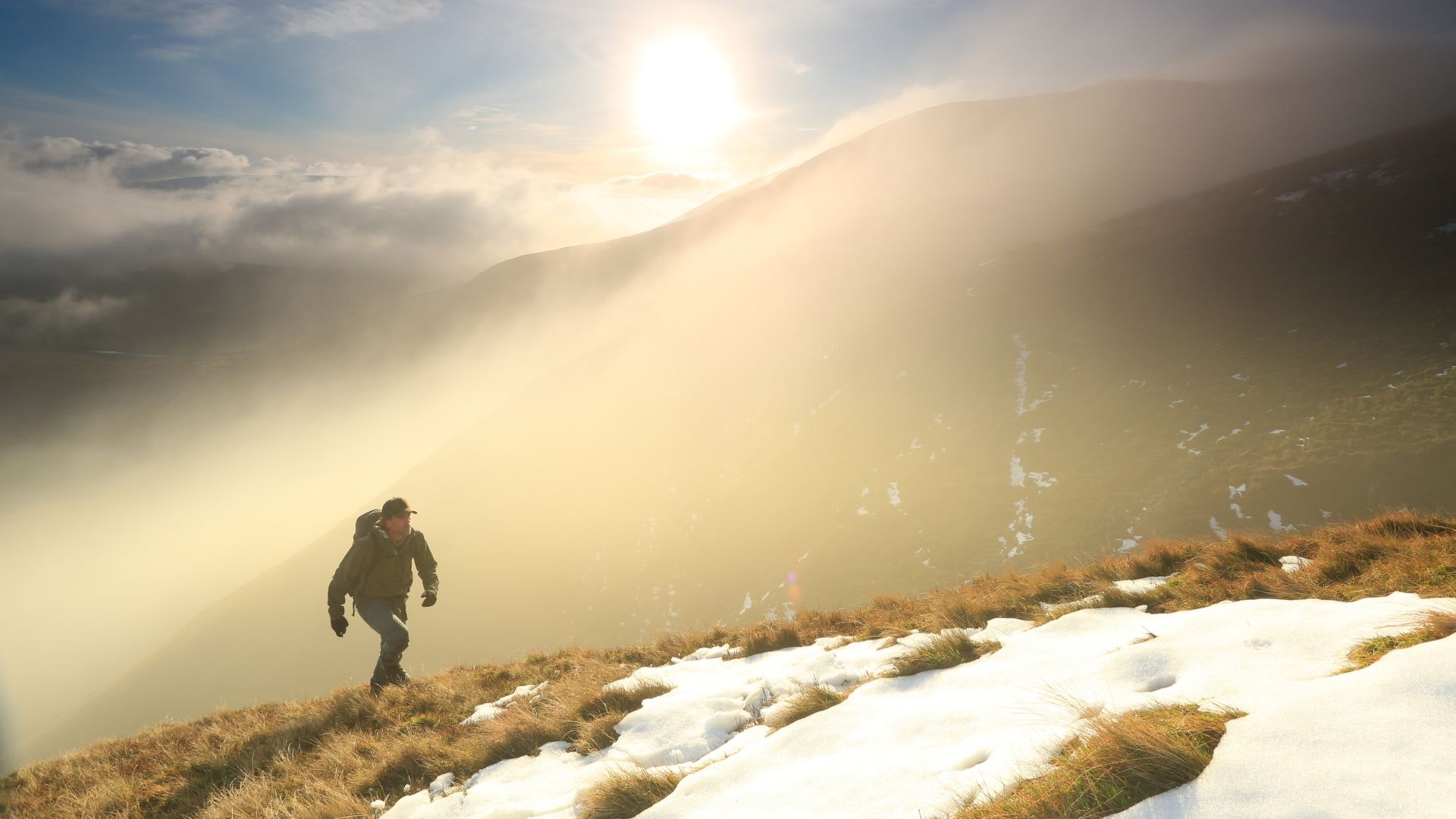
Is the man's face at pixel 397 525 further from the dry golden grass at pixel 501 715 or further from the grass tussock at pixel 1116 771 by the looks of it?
the grass tussock at pixel 1116 771

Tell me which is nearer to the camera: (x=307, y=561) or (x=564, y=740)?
(x=564, y=740)

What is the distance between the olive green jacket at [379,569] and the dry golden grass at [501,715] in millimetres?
1527

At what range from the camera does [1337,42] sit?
137 m

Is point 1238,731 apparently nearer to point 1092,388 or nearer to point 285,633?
point 1092,388

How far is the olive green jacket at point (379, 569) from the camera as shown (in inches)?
363

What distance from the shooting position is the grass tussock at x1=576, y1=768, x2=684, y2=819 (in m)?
4.18

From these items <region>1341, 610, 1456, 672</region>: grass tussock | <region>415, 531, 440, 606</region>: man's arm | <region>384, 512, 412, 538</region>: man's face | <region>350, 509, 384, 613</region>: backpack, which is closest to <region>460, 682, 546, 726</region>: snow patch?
<region>415, 531, 440, 606</region>: man's arm

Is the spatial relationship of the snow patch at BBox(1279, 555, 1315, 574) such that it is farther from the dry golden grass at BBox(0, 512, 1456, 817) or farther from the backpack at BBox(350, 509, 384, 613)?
the backpack at BBox(350, 509, 384, 613)

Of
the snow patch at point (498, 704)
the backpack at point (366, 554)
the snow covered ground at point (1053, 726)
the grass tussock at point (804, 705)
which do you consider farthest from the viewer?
the backpack at point (366, 554)

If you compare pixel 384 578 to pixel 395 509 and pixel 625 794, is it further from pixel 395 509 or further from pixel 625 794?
pixel 625 794

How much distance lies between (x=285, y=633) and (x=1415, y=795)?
12989 centimetres

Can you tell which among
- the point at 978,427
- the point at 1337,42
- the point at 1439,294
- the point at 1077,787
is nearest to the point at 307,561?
the point at 978,427

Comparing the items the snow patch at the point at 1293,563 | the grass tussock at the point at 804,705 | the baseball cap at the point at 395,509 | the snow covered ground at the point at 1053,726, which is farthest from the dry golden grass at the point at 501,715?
the baseball cap at the point at 395,509

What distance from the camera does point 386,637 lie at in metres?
9.27
